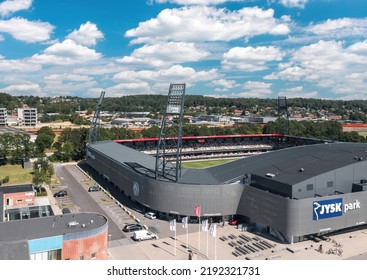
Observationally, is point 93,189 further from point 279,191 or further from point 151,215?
point 279,191

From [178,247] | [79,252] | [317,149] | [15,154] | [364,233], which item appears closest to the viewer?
[79,252]

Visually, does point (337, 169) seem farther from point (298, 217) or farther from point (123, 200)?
point (123, 200)

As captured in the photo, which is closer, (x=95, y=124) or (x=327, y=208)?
(x=327, y=208)

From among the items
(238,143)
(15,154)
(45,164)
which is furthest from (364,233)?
(15,154)

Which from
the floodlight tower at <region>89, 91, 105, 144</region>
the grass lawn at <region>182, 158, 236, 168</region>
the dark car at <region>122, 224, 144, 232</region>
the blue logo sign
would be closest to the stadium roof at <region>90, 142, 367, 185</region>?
the blue logo sign

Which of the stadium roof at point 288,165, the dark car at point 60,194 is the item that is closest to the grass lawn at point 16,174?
the dark car at point 60,194

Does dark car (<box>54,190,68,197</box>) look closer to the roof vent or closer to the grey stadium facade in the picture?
the grey stadium facade

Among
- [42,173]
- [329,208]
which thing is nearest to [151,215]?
[329,208]

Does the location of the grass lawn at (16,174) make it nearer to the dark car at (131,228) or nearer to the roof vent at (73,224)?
the dark car at (131,228)
